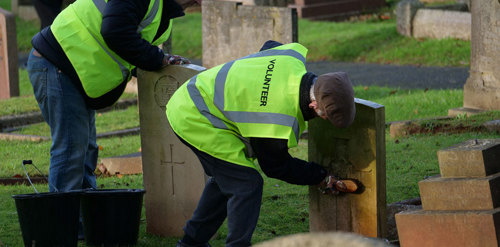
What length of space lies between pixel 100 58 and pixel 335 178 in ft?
4.99

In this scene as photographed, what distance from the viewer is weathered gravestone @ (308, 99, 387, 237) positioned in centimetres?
446

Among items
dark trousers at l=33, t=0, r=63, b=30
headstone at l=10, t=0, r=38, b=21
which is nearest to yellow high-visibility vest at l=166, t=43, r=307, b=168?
dark trousers at l=33, t=0, r=63, b=30

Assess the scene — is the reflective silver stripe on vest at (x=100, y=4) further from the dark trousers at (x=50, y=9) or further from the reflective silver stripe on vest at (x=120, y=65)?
the dark trousers at (x=50, y=9)

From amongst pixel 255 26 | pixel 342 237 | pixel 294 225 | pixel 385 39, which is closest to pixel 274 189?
pixel 294 225

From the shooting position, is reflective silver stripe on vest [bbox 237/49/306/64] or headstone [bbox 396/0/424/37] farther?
headstone [bbox 396/0/424/37]

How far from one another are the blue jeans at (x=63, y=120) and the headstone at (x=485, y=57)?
4988 millimetres

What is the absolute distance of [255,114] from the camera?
4.18 m

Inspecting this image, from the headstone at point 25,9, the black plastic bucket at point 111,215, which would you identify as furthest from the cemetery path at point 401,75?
the headstone at point 25,9

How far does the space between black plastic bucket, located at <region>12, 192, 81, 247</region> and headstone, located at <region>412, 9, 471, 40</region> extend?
36.5 ft

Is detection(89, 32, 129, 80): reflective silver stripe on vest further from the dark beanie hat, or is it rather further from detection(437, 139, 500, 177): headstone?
detection(437, 139, 500, 177): headstone

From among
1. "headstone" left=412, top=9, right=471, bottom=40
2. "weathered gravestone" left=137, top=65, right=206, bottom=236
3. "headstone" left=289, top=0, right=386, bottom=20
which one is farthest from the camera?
"headstone" left=289, top=0, right=386, bottom=20

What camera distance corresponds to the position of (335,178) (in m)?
4.60

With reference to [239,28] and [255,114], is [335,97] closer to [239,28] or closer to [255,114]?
[255,114]

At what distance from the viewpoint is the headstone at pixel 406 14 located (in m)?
15.3
